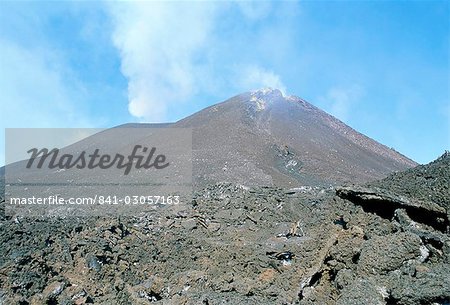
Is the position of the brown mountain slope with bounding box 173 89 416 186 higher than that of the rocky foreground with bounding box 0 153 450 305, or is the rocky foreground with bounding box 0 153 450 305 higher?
the brown mountain slope with bounding box 173 89 416 186

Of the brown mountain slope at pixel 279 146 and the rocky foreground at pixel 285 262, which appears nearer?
the rocky foreground at pixel 285 262

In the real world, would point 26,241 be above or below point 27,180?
below

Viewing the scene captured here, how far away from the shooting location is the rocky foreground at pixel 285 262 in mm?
3328

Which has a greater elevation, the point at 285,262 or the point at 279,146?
the point at 279,146

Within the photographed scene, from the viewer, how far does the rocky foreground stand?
333 cm

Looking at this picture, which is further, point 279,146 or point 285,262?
point 279,146

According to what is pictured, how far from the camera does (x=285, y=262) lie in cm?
441

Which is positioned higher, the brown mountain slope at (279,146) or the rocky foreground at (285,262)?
the brown mountain slope at (279,146)

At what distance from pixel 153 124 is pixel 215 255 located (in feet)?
167

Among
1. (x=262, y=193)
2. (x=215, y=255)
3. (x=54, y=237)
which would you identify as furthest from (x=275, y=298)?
(x=262, y=193)

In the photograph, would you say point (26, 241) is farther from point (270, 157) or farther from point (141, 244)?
point (270, 157)

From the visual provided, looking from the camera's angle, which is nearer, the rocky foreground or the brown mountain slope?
the rocky foreground

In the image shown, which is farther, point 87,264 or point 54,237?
point 54,237

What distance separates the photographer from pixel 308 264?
155 inches
